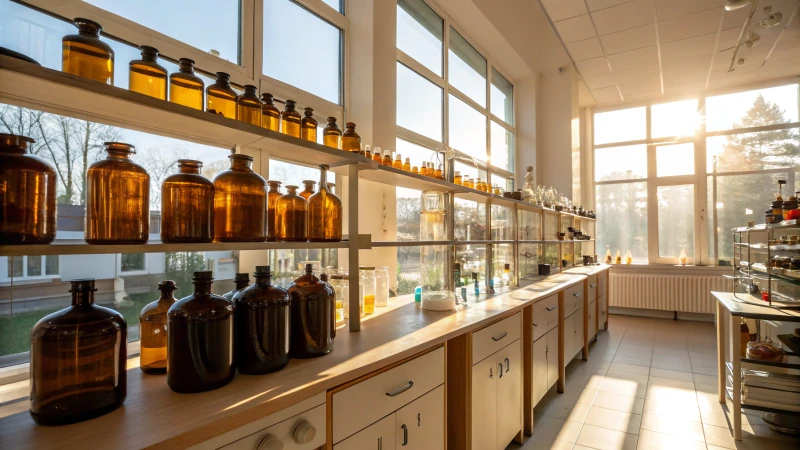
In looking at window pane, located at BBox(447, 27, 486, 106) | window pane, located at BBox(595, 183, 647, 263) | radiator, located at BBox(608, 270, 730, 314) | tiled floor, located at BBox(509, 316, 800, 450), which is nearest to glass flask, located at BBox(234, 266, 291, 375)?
tiled floor, located at BBox(509, 316, 800, 450)

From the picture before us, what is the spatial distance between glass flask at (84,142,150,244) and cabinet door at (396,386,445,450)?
0.99 m

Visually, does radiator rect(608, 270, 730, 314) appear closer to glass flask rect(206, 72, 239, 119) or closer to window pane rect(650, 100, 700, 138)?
window pane rect(650, 100, 700, 138)

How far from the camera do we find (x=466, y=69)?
13.7 feet

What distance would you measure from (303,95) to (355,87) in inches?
18.7

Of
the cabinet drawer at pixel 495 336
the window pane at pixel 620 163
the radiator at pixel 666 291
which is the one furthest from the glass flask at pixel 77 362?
the window pane at pixel 620 163

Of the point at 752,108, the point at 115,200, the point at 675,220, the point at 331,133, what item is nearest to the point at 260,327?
the point at 115,200

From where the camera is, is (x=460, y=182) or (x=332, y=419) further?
(x=460, y=182)

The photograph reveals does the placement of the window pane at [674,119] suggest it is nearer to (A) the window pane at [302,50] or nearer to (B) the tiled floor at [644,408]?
(B) the tiled floor at [644,408]

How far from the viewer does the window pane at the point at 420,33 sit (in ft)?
10.2

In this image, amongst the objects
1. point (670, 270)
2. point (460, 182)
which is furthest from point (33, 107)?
point (670, 270)

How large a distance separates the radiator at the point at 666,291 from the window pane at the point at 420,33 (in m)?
4.91

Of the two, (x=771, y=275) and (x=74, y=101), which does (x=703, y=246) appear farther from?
(x=74, y=101)

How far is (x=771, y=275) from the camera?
2.63 m

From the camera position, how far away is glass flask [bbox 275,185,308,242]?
1320 mm
